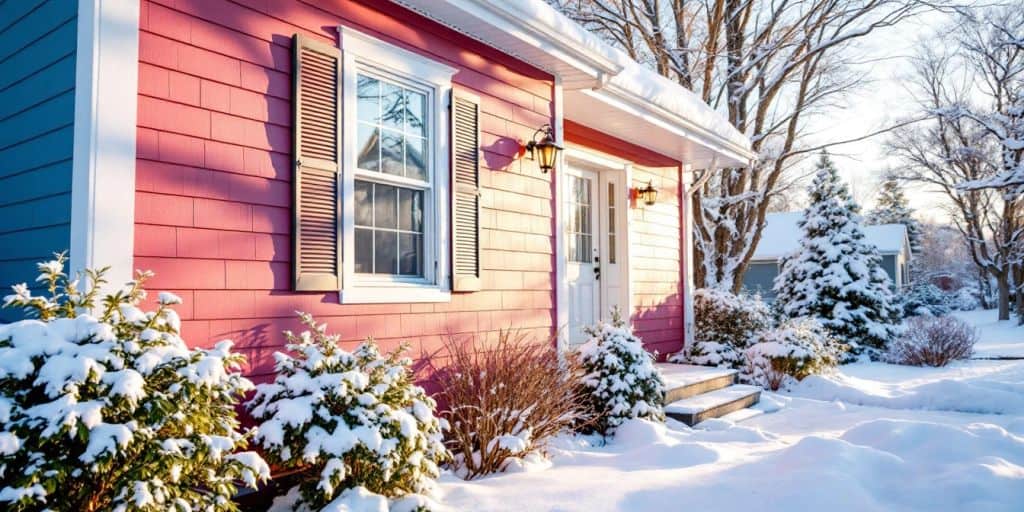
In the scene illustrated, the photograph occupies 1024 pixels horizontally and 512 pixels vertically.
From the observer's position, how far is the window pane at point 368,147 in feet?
13.3

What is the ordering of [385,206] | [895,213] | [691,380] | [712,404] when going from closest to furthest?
[385,206]
[712,404]
[691,380]
[895,213]

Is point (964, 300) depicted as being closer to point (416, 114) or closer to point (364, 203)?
point (416, 114)

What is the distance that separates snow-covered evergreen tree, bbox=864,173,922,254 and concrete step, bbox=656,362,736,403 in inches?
1134

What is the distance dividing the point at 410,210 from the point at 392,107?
65cm

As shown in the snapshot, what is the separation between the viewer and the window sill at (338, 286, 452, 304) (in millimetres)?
3932

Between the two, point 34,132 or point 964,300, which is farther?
point 964,300

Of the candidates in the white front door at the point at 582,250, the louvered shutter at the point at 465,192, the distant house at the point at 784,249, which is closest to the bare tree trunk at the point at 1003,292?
the distant house at the point at 784,249

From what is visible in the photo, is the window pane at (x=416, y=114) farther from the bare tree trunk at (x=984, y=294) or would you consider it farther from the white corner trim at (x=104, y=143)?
the bare tree trunk at (x=984, y=294)

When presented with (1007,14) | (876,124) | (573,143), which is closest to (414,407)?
(573,143)

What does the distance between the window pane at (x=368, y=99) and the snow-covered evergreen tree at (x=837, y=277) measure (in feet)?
33.1

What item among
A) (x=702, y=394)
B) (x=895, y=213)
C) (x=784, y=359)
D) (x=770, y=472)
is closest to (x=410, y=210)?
(x=770, y=472)

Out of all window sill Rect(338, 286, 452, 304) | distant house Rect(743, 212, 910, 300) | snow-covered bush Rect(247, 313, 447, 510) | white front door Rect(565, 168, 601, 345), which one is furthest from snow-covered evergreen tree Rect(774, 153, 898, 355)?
distant house Rect(743, 212, 910, 300)

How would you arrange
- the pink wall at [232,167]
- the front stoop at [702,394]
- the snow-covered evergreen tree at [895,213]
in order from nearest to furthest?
the pink wall at [232,167] → the front stoop at [702,394] → the snow-covered evergreen tree at [895,213]

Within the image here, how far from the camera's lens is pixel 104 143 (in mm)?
2953
